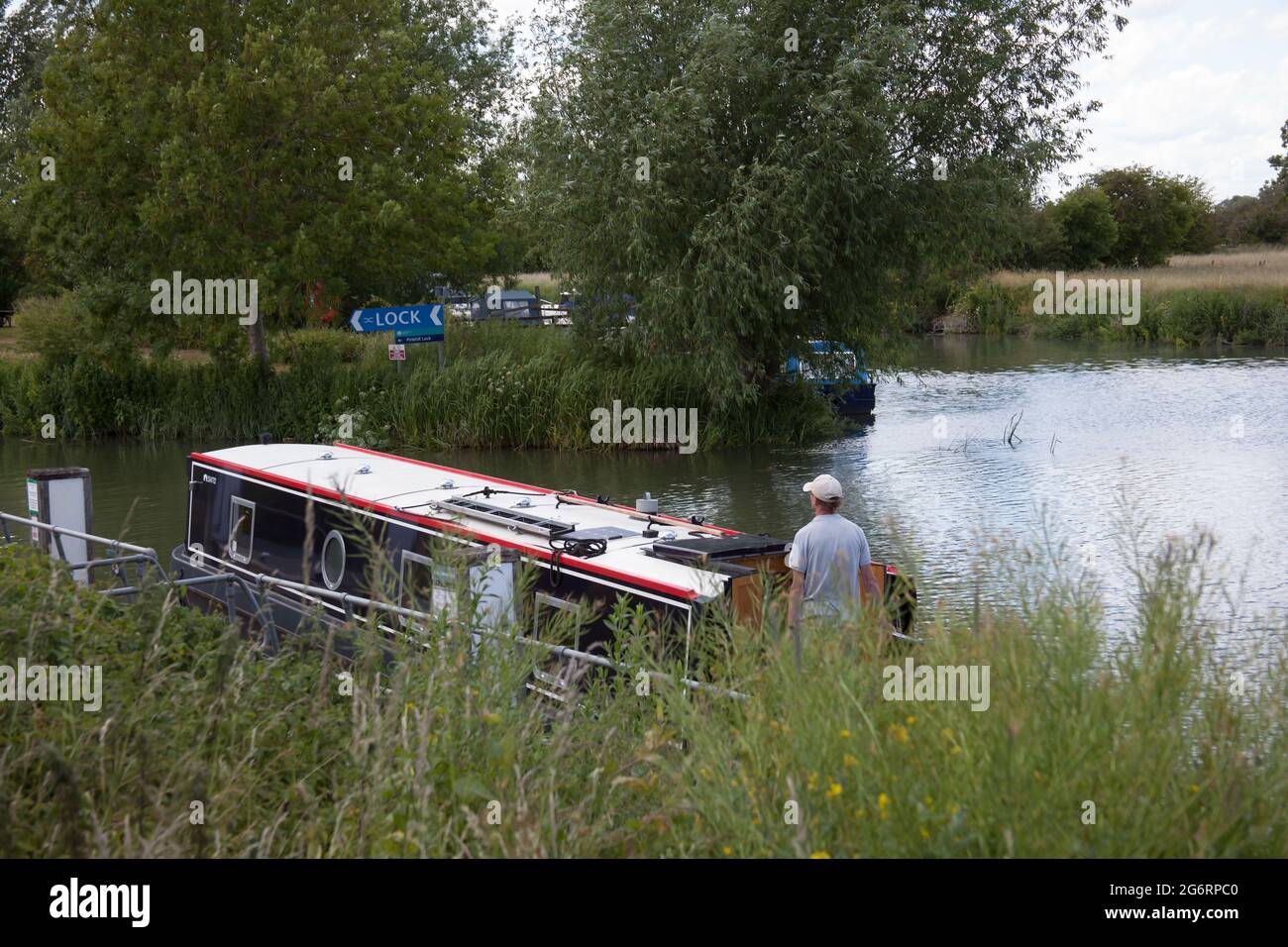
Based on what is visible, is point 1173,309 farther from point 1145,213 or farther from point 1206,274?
point 1145,213

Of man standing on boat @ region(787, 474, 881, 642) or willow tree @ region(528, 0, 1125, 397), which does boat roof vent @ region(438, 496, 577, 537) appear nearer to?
man standing on boat @ region(787, 474, 881, 642)

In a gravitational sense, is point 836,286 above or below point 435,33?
below

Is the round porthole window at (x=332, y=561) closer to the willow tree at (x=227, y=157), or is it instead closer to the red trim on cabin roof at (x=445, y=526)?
the red trim on cabin roof at (x=445, y=526)

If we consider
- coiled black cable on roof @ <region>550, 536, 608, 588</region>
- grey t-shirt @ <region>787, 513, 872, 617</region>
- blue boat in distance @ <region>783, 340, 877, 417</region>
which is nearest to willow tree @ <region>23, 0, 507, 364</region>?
blue boat in distance @ <region>783, 340, 877, 417</region>

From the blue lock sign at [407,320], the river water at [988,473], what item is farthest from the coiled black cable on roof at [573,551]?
the blue lock sign at [407,320]

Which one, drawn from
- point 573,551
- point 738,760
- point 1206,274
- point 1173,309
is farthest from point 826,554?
point 1206,274

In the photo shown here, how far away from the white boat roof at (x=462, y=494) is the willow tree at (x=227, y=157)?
15147 mm

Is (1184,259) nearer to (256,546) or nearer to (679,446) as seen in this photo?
(679,446)

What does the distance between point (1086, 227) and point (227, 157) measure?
5384 centimetres

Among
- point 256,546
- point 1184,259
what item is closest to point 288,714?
point 256,546

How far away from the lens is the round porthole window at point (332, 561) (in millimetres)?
11038

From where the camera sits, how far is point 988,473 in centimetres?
2089

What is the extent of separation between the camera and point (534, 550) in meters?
9.41
